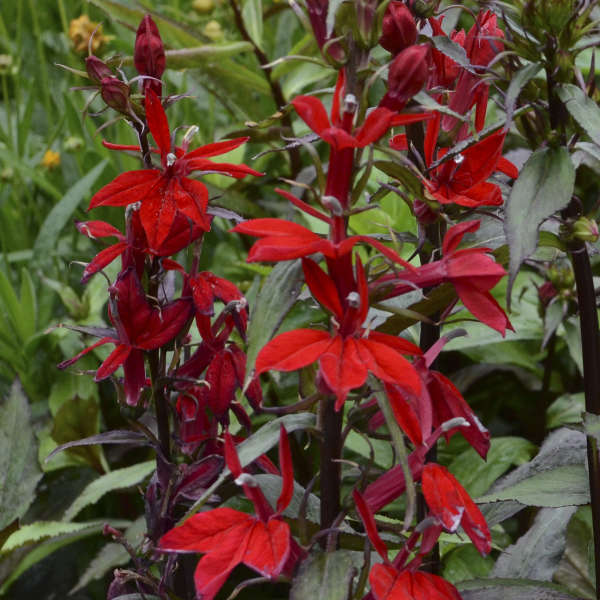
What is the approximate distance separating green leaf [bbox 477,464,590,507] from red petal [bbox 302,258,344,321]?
0.78ft

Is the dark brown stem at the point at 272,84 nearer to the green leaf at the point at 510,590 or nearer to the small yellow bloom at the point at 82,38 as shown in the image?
the small yellow bloom at the point at 82,38

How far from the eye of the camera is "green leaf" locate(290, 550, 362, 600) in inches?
20.2

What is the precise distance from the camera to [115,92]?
1.99 feet

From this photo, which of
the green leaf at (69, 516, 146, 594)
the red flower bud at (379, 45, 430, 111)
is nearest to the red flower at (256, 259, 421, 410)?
the red flower bud at (379, 45, 430, 111)

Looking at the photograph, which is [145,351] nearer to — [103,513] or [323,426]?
[323,426]

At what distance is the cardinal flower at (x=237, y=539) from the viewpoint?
510mm

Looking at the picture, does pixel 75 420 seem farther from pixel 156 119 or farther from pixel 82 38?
pixel 82 38

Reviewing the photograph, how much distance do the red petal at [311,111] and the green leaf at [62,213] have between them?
86 cm

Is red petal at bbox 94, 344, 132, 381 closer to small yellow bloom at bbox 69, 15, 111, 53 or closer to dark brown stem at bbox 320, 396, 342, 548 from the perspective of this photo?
dark brown stem at bbox 320, 396, 342, 548

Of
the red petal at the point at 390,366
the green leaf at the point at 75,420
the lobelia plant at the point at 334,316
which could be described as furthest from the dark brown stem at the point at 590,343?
the green leaf at the point at 75,420

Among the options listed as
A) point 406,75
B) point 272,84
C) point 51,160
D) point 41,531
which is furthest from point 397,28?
point 51,160

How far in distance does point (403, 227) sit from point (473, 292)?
0.65m

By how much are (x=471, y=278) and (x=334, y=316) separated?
87 mm

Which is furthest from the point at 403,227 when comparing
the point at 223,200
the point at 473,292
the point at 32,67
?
the point at 32,67
